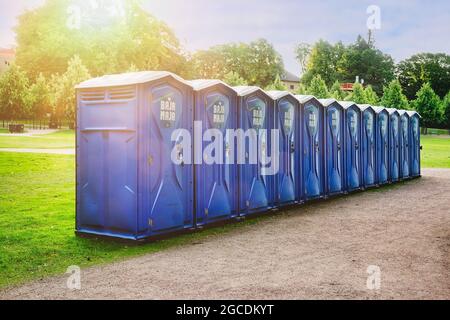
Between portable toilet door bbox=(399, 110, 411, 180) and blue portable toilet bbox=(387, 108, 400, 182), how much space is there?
27 centimetres

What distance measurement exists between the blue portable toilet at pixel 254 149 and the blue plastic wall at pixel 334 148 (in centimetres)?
239

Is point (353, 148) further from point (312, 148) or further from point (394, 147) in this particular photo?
point (394, 147)

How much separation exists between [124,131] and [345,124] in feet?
22.8

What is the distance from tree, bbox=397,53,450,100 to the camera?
7594 centimetres

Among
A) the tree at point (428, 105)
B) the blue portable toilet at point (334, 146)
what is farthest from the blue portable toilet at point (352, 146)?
the tree at point (428, 105)

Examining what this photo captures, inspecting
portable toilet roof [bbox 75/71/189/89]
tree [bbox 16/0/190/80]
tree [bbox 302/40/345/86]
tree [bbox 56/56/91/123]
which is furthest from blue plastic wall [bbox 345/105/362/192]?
tree [bbox 302/40/345/86]

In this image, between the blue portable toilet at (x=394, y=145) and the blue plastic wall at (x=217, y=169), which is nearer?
the blue plastic wall at (x=217, y=169)

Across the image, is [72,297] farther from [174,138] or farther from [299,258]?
[174,138]

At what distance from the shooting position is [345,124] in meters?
12.7

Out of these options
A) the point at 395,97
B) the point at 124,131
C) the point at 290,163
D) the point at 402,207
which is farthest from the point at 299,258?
the point at 395,97

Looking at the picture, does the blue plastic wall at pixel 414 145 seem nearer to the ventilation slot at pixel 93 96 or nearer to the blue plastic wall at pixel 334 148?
the blue plastic wall at pixel 334 148

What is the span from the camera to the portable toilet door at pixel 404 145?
1633 centimetres

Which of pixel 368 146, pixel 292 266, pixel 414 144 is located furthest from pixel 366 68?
pixel 292 266
